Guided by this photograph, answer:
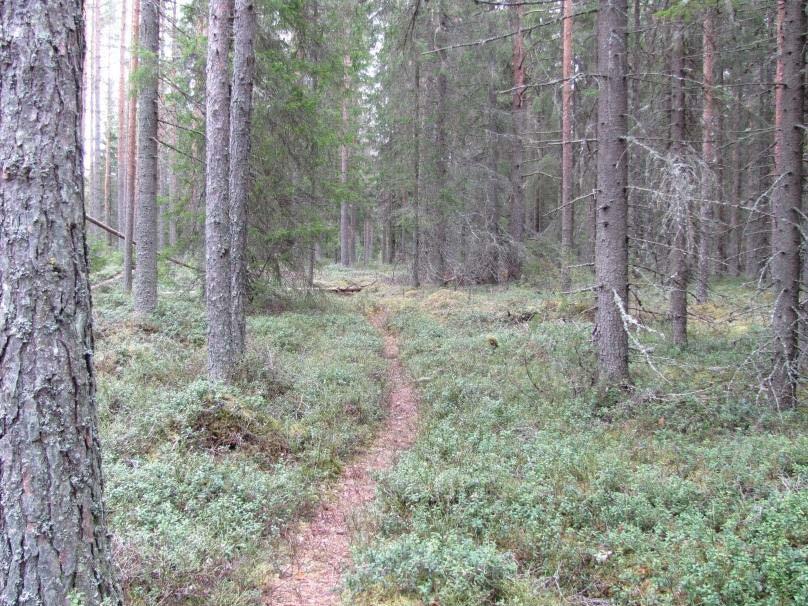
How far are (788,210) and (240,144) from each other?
8.39 m

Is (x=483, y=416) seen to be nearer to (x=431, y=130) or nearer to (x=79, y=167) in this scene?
(x=79, y=167)

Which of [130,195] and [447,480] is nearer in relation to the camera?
[447,480]

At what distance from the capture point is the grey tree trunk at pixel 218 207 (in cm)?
759

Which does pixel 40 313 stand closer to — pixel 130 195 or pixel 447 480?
pixel 447 480

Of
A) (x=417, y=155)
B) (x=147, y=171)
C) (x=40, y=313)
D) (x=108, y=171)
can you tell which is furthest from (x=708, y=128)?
(x=108, y=171)

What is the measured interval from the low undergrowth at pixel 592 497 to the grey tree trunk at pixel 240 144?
3.54 m

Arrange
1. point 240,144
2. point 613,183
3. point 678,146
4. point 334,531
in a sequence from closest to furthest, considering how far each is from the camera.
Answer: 1. point 334,531
2. point 613,183
3. point 240,144
4. point 678,146

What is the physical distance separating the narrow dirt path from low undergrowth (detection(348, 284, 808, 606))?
0.31 m

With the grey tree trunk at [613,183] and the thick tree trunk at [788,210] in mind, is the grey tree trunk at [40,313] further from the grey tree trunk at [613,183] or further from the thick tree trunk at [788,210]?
the thick tree trunk at [788,210]

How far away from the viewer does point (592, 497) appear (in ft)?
15.6

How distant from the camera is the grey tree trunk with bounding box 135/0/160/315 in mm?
11977

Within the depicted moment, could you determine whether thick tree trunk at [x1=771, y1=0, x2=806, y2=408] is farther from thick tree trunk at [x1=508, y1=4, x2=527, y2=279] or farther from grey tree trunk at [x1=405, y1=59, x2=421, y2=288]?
grey tree trunk at [x1=405, y1=59, x2=421, y2=288]

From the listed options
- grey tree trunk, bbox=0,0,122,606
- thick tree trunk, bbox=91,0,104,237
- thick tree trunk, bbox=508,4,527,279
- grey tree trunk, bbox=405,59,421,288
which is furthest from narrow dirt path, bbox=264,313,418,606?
thick tree trunk, bbox=91,0,104,237

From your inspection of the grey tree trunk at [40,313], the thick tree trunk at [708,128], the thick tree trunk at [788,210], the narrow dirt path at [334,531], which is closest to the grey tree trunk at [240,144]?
the narrow dirt path at [334,531]
